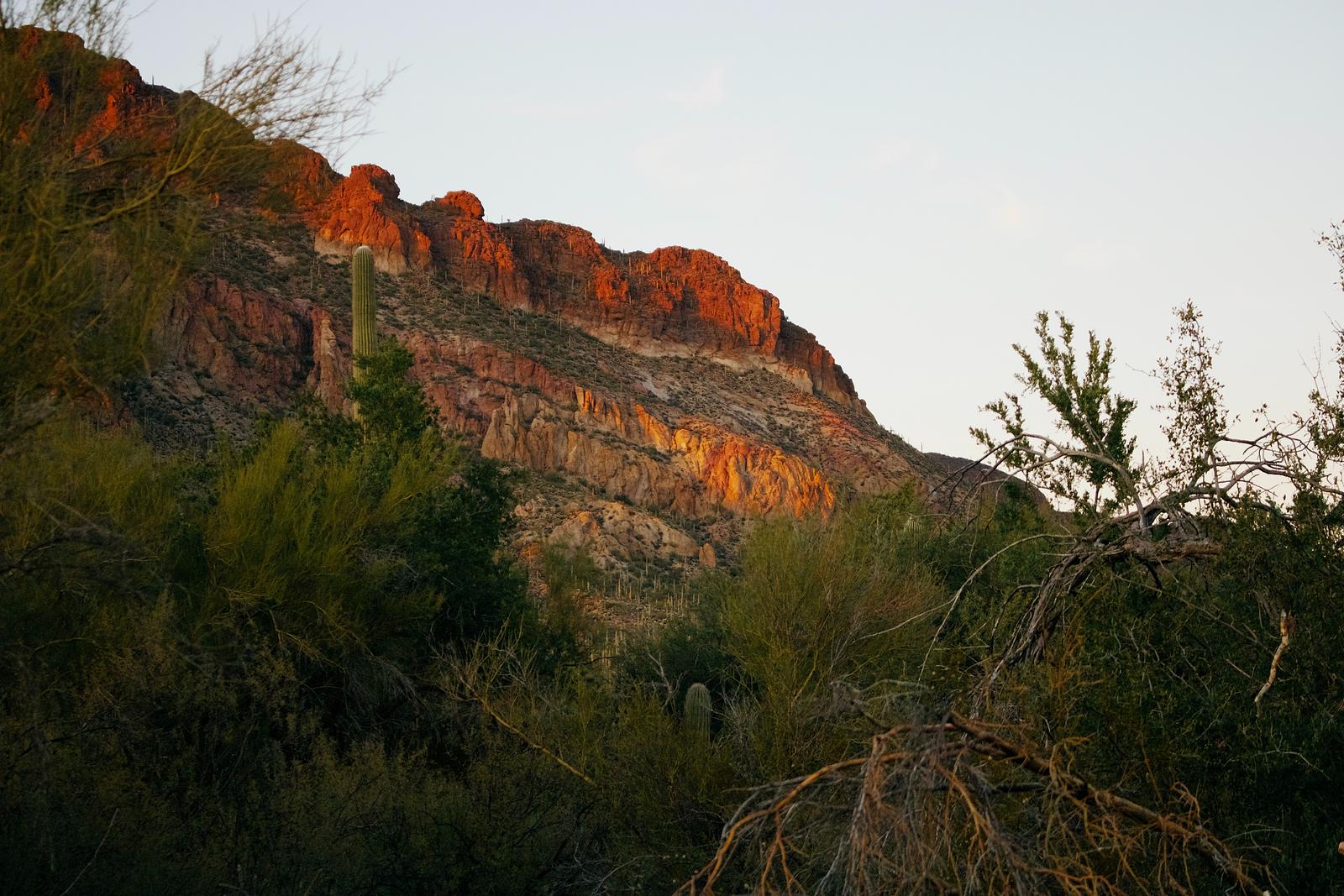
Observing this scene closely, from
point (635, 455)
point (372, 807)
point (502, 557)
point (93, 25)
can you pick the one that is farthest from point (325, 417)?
point (635, 455)

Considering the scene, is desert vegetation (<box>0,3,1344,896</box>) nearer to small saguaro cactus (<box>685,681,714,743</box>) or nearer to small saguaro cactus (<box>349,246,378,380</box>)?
small saguaro cactus (<box>685,681,714,743</box>)

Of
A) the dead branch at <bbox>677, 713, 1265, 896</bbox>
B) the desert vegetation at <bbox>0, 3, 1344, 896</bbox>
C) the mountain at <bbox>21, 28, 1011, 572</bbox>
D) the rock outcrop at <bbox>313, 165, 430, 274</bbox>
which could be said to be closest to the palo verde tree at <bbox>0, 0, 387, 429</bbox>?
the desert vegetation at <bbox>0, 3, 1344, 896</bbox>

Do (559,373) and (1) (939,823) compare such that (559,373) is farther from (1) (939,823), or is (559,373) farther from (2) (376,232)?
(1) (939,823)

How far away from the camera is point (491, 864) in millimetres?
10945

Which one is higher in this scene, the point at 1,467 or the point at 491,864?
the point at 1,467

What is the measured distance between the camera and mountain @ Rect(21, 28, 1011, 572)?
66000 mm

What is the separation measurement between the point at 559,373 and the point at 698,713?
2893 inches

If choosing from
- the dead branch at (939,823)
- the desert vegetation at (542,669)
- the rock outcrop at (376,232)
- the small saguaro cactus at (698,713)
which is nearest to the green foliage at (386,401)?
the desert vegetation at (542,669)

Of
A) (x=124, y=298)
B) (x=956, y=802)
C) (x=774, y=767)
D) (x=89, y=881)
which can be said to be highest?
(x=124, y=298)

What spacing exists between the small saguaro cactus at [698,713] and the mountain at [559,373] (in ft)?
64.2

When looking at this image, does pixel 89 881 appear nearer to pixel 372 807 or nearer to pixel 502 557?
pixel 372 807

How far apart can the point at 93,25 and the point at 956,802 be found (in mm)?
7889

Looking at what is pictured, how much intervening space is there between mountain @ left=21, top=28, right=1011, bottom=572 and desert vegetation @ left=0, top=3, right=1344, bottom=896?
1925 centimetres

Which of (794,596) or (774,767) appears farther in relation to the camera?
(794,596)
